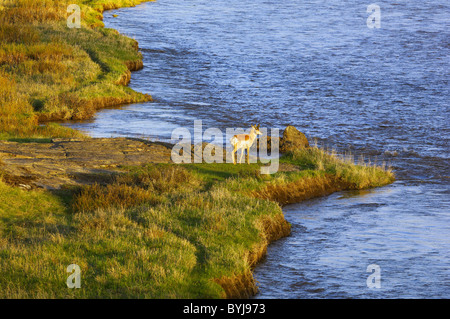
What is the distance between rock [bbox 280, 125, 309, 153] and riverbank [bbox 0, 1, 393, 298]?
2.44 ft

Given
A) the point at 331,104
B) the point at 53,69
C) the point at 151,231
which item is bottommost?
the point at 331,104

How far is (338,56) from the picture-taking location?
46.7 m

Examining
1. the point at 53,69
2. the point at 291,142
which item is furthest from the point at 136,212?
the point at 53,69

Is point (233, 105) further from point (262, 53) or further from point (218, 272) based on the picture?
point (218, 272)

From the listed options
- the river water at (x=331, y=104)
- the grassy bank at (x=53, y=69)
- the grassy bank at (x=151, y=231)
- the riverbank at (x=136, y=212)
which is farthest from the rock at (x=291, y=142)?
the grassy bank at (x=53, y=69)

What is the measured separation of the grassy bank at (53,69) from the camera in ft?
81.8

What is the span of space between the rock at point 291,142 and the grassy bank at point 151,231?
2457 mm

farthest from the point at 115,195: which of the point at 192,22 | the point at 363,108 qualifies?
the point at 192,22

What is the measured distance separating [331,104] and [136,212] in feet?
69.9

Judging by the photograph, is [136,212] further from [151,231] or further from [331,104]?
[331,104]

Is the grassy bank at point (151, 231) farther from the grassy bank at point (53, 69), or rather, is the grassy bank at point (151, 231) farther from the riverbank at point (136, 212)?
the grassy bank at point (53, 69)

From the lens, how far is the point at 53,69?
3094 cm

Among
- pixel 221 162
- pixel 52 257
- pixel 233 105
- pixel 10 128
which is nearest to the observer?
pixel 52 257

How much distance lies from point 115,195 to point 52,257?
13.1ft
